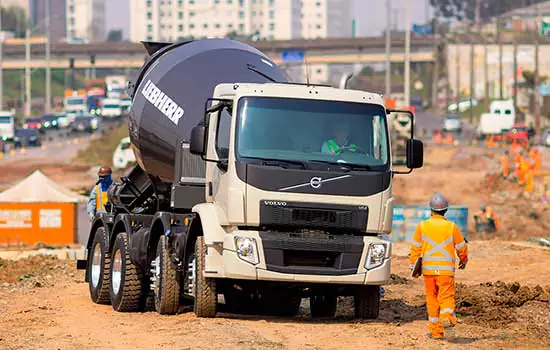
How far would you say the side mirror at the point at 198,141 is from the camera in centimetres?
1551

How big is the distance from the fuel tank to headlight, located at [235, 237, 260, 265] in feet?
7.27

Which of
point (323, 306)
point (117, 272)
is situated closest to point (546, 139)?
point (117, 272)

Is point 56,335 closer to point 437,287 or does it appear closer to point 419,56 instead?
point 437,287

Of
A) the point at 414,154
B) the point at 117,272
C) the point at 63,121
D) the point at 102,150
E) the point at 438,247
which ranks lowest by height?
the point at 102,150

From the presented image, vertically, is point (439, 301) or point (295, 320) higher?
point (439, 301)

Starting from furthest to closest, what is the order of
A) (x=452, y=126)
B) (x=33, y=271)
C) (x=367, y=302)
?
(x=452, y=126)
(x=33, y=271)
(x=367, y=302)

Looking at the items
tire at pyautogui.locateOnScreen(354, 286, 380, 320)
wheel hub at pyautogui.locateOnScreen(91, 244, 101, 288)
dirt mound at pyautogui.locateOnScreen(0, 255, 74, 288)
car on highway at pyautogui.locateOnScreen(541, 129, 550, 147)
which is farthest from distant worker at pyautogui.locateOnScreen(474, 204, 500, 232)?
car on highway at pyautogui.locateOnScreen(541, 129, 550, 147)

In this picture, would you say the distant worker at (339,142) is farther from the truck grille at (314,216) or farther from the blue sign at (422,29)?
the blue sign at (422,29)

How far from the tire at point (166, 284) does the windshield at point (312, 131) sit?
2.17 metres

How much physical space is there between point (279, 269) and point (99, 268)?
518 cm

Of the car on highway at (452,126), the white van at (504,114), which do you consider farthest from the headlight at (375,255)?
the car on highway at (452,126)

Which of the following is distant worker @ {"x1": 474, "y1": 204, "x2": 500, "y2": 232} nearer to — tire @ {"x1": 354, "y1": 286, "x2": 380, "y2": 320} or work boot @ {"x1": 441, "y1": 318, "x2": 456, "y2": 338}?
tire @ {"x1": 354, "y1": 286, "x2": 380, "y2": 320}

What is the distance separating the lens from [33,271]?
2519cm

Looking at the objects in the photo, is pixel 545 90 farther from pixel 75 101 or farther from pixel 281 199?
pixel 281 199
